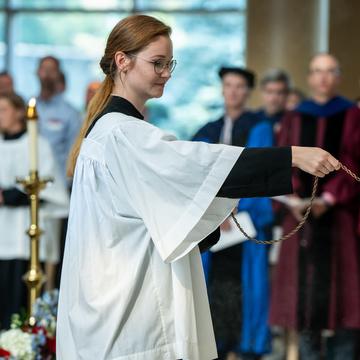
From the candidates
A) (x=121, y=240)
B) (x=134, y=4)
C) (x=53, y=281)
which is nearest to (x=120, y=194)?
(x=121, y=240)

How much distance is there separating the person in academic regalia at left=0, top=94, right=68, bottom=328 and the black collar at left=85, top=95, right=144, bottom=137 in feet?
→ 8.80

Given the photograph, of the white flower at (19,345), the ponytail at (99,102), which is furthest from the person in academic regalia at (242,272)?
the ponytail at (99,102)

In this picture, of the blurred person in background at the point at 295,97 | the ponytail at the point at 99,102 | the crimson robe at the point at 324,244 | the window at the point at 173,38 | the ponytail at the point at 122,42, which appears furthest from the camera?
the window at the point at 173,38

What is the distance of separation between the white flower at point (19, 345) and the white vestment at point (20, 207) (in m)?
1.88

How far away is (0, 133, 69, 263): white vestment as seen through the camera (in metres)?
5.52

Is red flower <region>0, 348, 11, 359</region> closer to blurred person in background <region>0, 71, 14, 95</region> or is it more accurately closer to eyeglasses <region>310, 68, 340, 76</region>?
eyeglasses <region>310, 68, 340, 76</region>

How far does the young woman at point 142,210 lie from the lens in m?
2.59

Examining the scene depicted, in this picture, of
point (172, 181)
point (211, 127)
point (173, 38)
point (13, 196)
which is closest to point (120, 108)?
point (172, 181)

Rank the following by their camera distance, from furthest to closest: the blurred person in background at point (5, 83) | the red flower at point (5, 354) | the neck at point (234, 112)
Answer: the blurred person in background at point (5, 83) < the neck at point (234, 112) < the red flower at point (5, 354)

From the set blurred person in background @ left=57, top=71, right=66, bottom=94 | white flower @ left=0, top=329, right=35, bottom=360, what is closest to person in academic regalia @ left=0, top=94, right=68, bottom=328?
blurred person in background @ left=57, top=71, right=66, bottom=94

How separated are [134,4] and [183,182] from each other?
6.20 metres

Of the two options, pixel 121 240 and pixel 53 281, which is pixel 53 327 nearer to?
pixel 121 240

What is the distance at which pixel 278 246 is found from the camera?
530 cm

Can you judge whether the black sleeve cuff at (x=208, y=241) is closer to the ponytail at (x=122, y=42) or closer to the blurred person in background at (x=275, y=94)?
the ponytail at (x=122, y=42)
